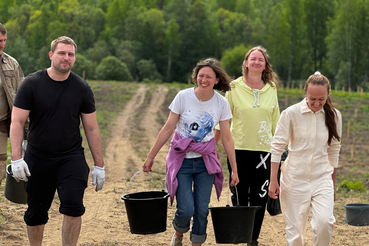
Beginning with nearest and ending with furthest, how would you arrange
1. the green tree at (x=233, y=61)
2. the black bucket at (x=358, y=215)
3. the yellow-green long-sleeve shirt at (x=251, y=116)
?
the yellow-green long-sleeve shirt at (x=251, y=116) → the black bucket at (x=358, y=215) → the green tree at (x=233, y=61)

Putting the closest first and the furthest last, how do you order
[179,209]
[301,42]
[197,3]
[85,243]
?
[179,209]
[85,243]
[301,42]
[197,3]

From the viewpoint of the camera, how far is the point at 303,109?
5289mm

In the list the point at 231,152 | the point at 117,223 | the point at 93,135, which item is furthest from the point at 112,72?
the point at 93,135

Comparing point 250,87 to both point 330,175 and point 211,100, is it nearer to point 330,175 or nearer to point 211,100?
point 211,100

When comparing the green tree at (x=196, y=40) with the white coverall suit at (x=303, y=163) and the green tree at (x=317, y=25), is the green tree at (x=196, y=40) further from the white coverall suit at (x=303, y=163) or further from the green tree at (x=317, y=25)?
the white coverall suit at (x=303, y=163)

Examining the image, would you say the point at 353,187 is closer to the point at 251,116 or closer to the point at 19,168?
the point at 251,116

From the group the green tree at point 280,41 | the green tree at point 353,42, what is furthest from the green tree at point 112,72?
the green tree at point 353,42

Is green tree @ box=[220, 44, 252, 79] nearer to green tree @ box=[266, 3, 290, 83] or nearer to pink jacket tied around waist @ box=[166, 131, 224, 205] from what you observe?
green tree @ box=[266, 3, 290, 83]

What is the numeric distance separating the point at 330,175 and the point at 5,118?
10.6 ft

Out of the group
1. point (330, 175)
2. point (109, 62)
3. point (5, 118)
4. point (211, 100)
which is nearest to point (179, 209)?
point (211, 100)

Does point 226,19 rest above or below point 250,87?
above

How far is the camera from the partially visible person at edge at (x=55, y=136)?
5094 mm

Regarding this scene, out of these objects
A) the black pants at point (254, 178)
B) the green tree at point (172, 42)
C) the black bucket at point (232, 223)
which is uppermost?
the green tree at point (172, 42)

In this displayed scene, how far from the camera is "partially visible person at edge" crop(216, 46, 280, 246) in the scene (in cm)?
615
